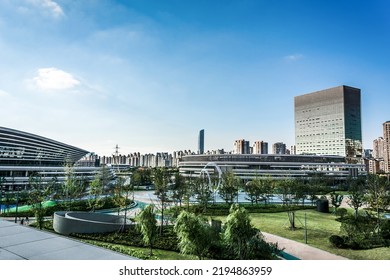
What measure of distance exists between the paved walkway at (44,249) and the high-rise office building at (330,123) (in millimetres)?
40465

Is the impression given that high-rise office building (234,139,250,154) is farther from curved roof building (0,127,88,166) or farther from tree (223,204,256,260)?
tree (223,204,256,260)

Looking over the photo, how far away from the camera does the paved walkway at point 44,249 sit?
368 cm

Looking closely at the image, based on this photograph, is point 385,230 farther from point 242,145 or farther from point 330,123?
point 242,145

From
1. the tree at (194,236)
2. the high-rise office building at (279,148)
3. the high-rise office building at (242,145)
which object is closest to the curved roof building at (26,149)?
the tree at (194,236)

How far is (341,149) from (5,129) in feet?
166

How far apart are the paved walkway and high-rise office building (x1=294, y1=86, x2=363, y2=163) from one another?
40465 millimetres

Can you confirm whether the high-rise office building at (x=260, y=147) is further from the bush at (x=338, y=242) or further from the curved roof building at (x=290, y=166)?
the bush at (x=338, y=242)

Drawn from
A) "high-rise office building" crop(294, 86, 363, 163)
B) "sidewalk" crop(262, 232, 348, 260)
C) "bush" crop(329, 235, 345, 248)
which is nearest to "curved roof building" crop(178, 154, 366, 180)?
"high-rise office building" crop(294, 86, 363, 163)

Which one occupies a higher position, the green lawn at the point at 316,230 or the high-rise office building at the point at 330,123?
the high-rise office building at the point at 330,123
